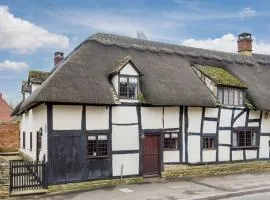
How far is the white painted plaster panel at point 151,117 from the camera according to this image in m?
17.3

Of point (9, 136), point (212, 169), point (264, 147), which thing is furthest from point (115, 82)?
point (9, 136)

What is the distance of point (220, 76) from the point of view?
20.6 metres

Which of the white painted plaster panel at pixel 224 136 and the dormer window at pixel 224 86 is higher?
the dormer window at pixel 224 86

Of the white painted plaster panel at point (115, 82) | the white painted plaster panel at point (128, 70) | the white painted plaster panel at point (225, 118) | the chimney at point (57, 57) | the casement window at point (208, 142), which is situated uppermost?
the chimney at point (57, 57)

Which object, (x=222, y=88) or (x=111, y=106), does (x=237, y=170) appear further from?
(x=111, y=106)

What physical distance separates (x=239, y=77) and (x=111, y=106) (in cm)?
946

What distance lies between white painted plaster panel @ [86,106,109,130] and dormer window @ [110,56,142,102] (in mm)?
1067

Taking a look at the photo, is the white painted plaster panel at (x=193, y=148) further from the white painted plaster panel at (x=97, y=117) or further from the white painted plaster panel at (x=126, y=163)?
the white painted plaster panel at (x=97, y=117)

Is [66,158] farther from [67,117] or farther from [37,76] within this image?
[37,76]

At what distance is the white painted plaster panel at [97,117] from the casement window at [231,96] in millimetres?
7088

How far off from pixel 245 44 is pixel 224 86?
9.31 m

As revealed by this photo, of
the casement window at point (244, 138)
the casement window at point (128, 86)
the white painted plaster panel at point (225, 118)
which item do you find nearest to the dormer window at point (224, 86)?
the white painted plaster panel at point (225, 118)

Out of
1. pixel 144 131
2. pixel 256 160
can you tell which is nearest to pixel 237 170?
pixel 256 160

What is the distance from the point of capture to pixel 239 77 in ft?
71.8
